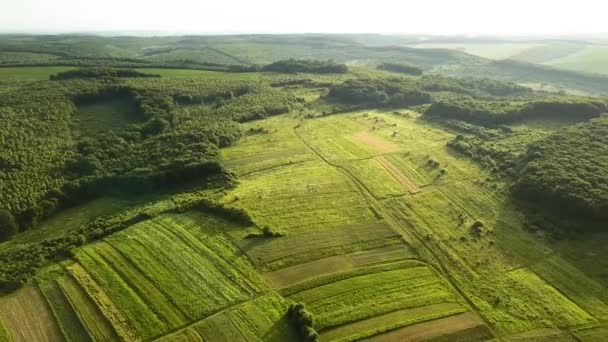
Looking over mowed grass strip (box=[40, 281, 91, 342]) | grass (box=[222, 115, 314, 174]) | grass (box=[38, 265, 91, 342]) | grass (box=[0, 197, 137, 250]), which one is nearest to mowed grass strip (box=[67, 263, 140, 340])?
A: grass (box=[38, 265, 91, 342])

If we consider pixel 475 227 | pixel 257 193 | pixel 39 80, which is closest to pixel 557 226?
pixel 475 227

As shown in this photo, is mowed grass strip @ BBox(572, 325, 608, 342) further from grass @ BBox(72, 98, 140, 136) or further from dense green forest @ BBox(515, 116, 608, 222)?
grass @ BBox(72, 98, 140, 136)

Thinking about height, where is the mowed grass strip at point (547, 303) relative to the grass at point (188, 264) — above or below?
below

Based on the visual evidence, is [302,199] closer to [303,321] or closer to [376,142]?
[303,321]

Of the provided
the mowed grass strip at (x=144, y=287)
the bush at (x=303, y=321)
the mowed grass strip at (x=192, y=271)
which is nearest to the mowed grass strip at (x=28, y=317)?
the mowed grass strip at (x=144, y=287)

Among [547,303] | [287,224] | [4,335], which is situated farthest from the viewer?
[287,224]

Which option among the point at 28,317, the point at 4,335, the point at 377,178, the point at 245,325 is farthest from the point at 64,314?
the point at 377,178

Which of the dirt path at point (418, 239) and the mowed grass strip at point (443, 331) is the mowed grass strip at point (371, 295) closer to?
the dirt path at point (418, 239)
